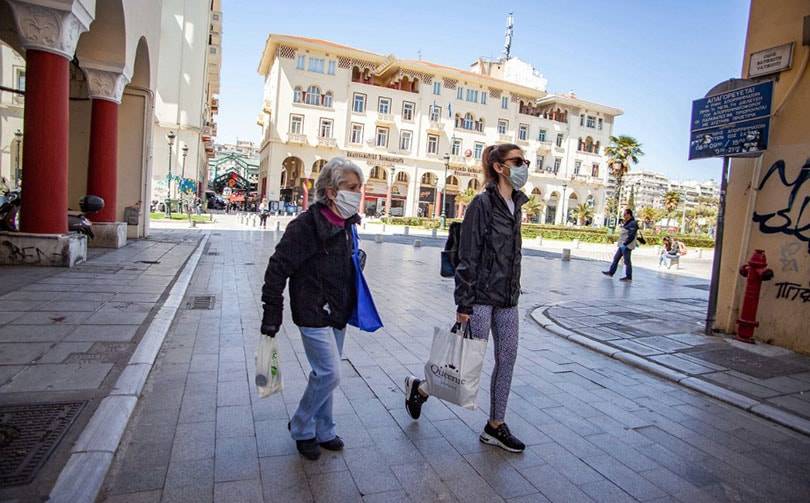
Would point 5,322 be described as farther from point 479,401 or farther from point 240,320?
point 479,401

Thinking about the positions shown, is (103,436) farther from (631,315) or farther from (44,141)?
(631,315)

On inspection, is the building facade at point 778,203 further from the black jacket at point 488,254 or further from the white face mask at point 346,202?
the white face mask at point 346,202

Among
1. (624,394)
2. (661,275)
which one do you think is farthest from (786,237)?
(661,275)

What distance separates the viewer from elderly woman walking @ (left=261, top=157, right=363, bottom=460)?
2998 millimetres

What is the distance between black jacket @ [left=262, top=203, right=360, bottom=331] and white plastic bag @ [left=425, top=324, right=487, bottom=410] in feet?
2.24

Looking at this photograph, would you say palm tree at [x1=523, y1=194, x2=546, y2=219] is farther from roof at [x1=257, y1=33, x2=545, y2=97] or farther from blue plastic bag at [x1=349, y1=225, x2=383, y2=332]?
blue plastic bag at [x1=349, y1=225, x2=383, y2=332]

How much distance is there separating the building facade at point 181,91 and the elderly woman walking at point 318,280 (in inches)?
1539

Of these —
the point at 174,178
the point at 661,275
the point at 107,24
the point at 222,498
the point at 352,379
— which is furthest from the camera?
the point at 174,178

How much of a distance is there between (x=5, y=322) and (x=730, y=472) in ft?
21.5

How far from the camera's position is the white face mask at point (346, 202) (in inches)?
121

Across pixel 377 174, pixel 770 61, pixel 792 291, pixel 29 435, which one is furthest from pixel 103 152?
pixel 377 174

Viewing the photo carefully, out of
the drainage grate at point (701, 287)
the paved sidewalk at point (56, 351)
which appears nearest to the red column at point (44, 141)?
the paved sidewalk at point (56, 351)

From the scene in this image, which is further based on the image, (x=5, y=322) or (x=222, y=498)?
(x=5, y=322)

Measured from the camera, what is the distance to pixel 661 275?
16.8 metres
